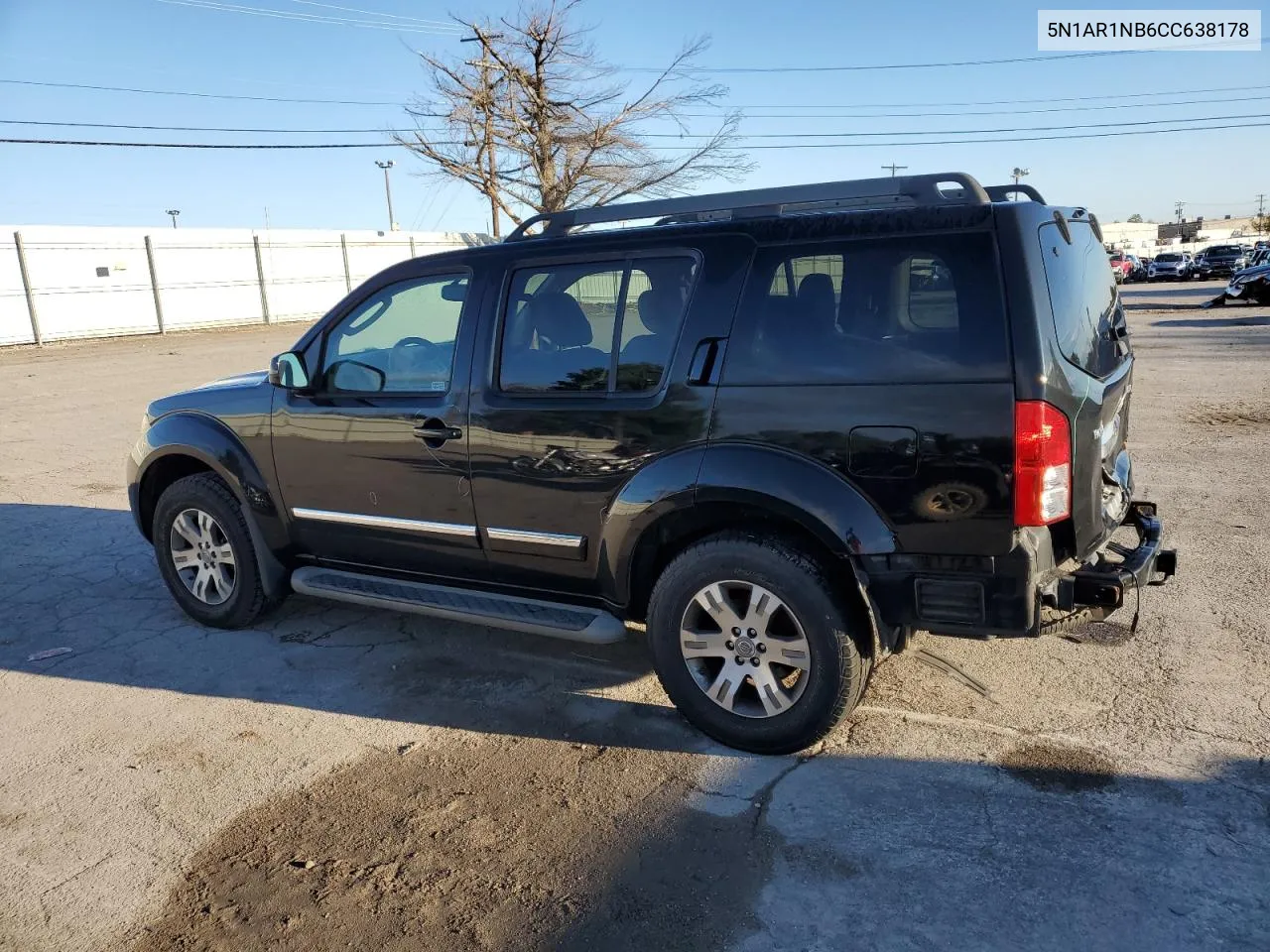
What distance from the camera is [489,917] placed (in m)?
2.64

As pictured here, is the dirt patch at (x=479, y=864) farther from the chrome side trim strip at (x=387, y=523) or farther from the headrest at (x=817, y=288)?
the headrest at (x=817, y=288)

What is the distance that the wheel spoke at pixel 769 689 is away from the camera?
338 centimetres

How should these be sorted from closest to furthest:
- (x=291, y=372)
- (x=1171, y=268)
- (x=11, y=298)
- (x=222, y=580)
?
(x=291, y=372)
(x=222, y=580)
(x=11, y=298)
(x=1171, y=268)

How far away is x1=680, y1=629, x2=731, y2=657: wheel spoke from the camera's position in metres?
3.44

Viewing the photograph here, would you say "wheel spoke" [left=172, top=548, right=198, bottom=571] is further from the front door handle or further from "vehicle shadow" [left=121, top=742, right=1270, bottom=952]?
"vehicle shadow" [left=121, top=742, right=1270, bottom=952]

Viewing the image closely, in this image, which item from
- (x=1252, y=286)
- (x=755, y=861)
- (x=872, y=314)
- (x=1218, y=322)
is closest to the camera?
(x=755, y=861)

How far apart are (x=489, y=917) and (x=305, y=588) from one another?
233 centimetres

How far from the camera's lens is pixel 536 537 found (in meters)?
3.85

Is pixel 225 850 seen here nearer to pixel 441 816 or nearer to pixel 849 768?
pixel 441 816

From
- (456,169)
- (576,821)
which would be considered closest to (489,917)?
(576,821)

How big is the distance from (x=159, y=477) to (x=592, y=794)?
3327 mm

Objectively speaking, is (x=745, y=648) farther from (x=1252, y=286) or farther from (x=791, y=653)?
(x=1252, y=286)

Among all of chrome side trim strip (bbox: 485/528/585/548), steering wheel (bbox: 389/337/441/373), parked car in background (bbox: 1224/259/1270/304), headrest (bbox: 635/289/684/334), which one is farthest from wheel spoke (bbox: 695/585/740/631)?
parked car in background (bbox: 1224/259/1270/304)

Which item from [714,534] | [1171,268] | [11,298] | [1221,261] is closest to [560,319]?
[714,534]
